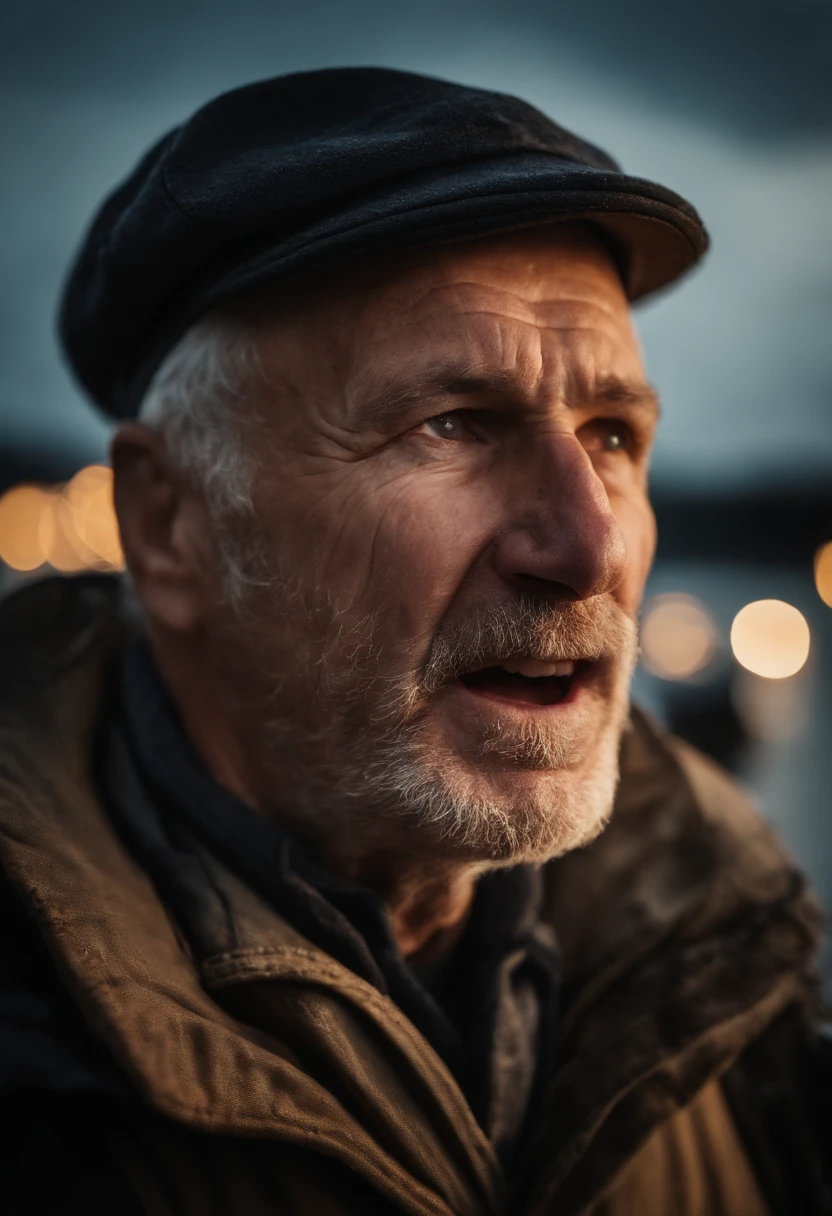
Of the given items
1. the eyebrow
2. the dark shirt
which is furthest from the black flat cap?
the dark shirt

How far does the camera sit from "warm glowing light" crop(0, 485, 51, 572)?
6684mm

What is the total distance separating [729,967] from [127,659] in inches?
60.7

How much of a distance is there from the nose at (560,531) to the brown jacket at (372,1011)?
0.76 meters

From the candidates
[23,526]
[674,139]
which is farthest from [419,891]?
[23,526]

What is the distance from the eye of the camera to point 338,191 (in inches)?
59.6

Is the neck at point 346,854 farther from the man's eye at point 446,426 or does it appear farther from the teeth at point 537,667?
the man's eye at point 446,426

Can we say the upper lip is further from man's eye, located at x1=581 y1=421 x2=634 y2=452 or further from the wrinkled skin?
man's eye, located at x1=581 y1=421 x2=634 y2=452

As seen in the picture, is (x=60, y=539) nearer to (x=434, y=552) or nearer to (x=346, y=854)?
(x=346, y=854)

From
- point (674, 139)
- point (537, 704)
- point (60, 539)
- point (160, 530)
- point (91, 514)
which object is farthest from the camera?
point (60, 539)

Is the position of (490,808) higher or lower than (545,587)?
lower

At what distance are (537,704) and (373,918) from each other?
1.70ft

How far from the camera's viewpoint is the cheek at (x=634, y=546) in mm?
1769

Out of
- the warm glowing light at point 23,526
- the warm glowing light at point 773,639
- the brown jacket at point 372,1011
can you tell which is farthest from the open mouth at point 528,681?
the warm glowing light at point 23,526

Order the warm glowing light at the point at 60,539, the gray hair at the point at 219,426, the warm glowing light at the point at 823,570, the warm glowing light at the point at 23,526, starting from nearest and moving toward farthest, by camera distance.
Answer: the gray hair at the point at 219,426 < the warm glowing light at the point at 823,570 < the warm glowing light at the point at 60,539 < the warm glowing light at the point at 23,526
